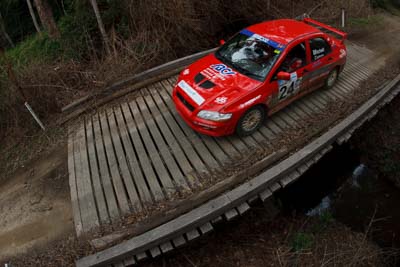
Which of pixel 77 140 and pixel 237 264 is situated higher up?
pixel 77 140

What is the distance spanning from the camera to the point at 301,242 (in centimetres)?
521

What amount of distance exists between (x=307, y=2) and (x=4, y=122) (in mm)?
12507

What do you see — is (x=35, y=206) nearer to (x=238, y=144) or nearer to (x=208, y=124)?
(x=208, y=124)

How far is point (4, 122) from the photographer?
264 inches

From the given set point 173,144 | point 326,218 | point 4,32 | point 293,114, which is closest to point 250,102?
point 293,114

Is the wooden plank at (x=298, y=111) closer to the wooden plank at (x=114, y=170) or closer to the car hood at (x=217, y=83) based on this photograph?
the car hood at (x=217, y=83)

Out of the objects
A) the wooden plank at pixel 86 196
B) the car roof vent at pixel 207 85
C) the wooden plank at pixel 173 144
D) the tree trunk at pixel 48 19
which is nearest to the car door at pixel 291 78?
the car roof vent at pixel 207 85

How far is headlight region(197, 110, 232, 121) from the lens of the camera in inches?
195

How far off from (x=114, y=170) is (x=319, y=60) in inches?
204

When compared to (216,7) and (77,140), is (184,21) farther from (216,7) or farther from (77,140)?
(77,140)

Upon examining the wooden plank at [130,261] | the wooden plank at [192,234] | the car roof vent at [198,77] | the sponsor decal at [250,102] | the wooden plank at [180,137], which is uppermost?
the car roof vent at [198,77]

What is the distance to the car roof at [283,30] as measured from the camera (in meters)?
5.52

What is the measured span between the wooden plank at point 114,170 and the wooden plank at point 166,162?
775 mm

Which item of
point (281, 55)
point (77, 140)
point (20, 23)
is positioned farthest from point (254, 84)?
point (20, 23)
